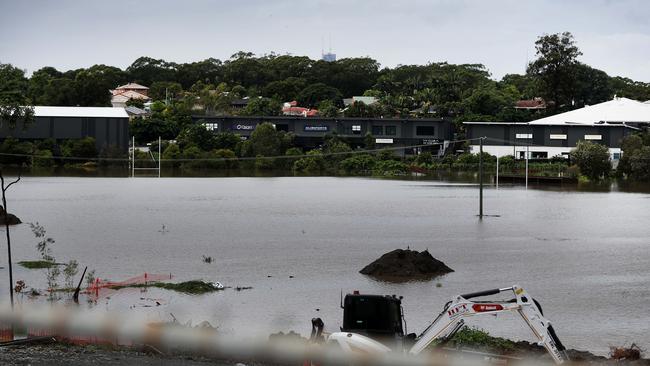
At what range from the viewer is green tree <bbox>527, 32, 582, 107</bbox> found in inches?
6373

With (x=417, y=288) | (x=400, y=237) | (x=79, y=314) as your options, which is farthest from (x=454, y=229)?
(x=79, y=314)

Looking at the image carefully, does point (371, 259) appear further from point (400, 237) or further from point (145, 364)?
point (145, 364)

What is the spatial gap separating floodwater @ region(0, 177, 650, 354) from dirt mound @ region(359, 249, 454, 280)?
105 cm

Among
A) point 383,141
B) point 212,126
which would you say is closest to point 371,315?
point 383,141

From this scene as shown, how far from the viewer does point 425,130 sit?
146m

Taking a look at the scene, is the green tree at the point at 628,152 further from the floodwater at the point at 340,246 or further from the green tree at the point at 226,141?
the green tree at the point at 226,141

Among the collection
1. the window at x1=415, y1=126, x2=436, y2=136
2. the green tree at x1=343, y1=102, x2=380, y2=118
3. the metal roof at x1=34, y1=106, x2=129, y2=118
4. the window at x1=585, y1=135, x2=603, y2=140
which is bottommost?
the window at x1=585, y1=135, x2=603, y2=140

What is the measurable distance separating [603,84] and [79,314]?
156545 mm

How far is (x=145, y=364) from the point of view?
22125 millimetres

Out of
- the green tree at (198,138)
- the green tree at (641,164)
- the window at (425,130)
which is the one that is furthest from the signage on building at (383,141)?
the green tree at (641,164)

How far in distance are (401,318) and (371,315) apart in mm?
992

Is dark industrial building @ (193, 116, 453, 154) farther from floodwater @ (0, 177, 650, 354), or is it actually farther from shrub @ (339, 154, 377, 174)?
floodwater @ (0, 177, 650, 354)

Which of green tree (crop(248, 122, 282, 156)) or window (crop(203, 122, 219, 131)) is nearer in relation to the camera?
green tree (crop(248, 122, 282, 156))

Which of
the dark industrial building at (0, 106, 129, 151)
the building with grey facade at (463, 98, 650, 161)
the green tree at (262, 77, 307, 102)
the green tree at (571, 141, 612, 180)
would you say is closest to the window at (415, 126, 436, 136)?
the building with grey facade at (463, 98, 650, 161)
